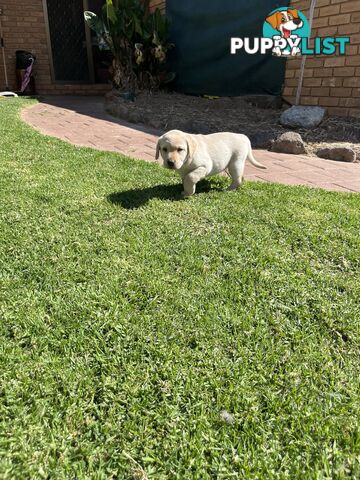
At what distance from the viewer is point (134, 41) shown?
929 centimetres

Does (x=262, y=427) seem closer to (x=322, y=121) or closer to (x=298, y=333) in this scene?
(x=298, y=333)

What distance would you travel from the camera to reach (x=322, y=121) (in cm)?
630

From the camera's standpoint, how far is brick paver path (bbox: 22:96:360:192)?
13.5 feet

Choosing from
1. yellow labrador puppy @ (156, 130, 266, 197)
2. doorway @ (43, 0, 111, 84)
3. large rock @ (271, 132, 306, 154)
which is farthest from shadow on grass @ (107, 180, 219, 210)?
doorway @ (43, 0, 111, 84)

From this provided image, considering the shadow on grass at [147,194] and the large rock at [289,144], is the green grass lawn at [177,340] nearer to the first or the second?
the shadow on grass at [147,194]

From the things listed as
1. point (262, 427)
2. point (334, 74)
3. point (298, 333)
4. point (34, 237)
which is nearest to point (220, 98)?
point (334, 74)

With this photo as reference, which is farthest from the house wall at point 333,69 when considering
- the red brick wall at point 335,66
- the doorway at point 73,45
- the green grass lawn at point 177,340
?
the doorway at point 73,45

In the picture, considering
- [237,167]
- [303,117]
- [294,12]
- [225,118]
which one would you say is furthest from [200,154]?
[294,12]

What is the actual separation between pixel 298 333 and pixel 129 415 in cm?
90

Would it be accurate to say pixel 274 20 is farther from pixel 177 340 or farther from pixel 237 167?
pixel 177 340

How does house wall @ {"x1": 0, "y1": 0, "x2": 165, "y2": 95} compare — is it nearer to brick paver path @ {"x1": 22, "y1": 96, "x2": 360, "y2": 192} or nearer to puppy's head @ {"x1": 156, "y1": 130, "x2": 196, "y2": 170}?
brick paver path @ {"x1": 22, "y1": 96, "x2": 360, "y2": 192}

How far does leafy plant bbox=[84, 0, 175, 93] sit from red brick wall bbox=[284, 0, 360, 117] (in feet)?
11.8

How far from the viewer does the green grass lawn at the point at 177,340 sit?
1.30m

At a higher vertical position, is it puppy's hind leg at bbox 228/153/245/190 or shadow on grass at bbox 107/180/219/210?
puppy's hind leg at bbox 228/153/245/190
